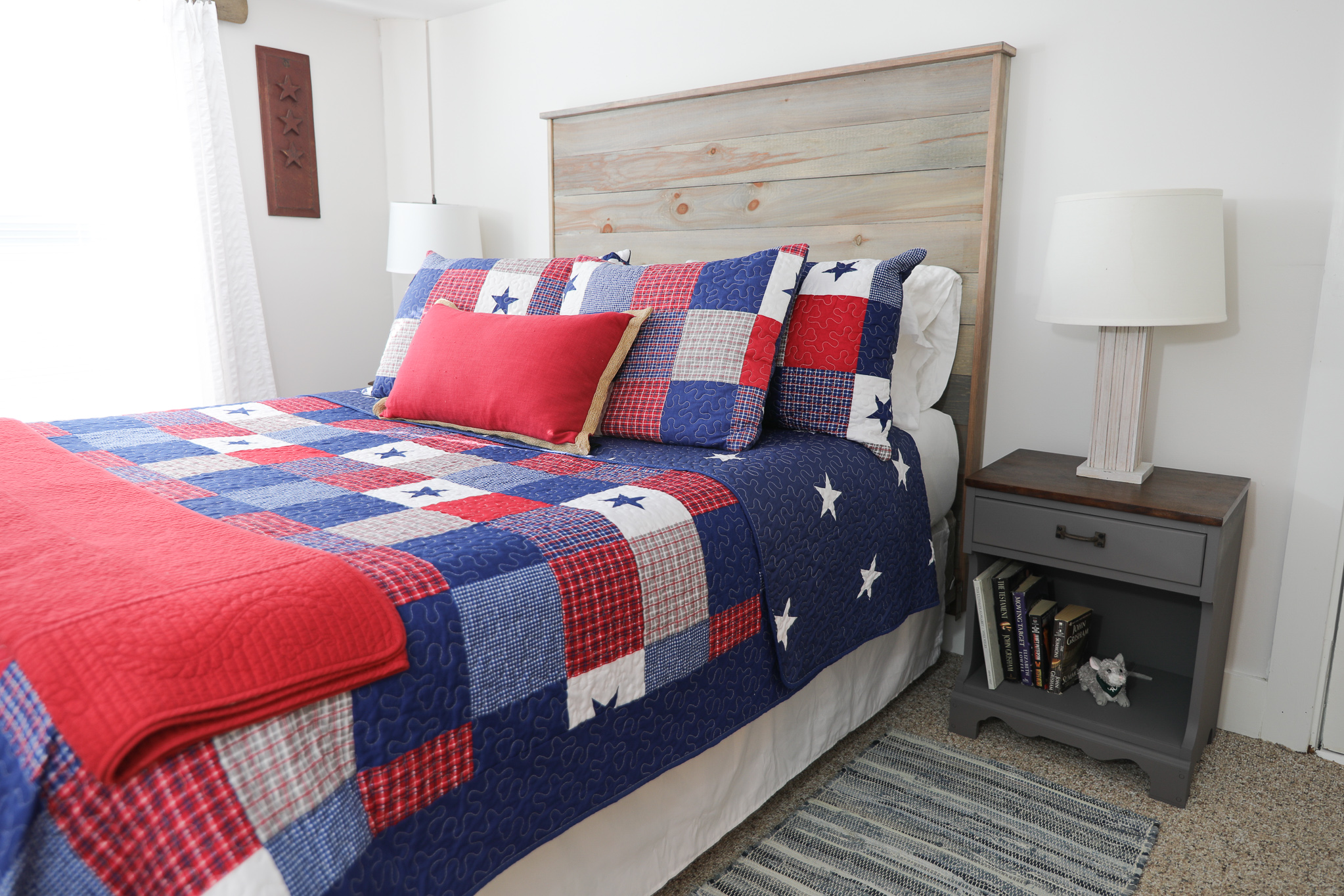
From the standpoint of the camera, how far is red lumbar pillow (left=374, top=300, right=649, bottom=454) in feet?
6.03

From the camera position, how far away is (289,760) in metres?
0.87

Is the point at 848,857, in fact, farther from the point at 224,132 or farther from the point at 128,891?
the point at 224,132

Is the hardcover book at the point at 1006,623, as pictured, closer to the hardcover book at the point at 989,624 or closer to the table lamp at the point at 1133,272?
the hardcover book at the point at 989,624

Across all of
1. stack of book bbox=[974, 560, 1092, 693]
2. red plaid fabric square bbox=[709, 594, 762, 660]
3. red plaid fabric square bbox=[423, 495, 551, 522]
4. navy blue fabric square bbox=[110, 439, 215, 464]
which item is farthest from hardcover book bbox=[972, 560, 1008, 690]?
navy blue fabric square bbox=[110, 439, 215, 464]

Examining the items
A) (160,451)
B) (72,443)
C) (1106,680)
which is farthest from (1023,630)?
(72,443)

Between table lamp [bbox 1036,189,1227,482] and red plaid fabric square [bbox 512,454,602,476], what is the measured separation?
3.48 feet

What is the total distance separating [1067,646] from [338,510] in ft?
5.23

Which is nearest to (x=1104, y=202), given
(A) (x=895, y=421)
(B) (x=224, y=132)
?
(A) (x=895, y=421)

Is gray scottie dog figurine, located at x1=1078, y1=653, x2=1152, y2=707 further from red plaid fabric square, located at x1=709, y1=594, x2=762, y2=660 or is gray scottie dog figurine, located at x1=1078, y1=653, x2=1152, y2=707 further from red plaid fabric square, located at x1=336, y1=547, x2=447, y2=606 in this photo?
red plaid fabric square, located at x1=336, y1=547, x2=447, y2=606

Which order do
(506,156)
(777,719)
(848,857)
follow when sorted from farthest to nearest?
(506,156) → (777,719) → (848,857)

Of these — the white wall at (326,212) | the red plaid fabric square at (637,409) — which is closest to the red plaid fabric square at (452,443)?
the red plaid fabric square at (637,409)

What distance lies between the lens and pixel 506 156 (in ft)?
10.7

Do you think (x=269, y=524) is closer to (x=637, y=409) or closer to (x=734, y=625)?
(x=734, y=625)

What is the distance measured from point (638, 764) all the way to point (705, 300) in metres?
1.05
